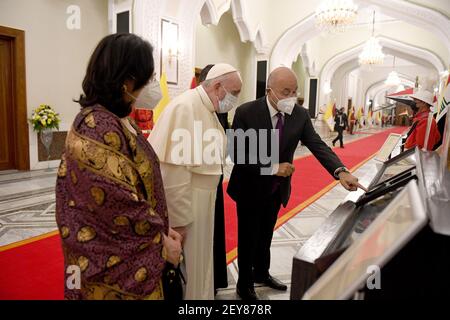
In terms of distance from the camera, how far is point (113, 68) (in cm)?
109

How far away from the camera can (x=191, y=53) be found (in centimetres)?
748

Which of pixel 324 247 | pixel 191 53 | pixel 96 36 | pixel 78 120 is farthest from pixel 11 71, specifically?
pixel 324 247

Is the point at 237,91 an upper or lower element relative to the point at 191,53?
lower

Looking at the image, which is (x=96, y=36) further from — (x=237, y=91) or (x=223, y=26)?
(x=237, y=91)

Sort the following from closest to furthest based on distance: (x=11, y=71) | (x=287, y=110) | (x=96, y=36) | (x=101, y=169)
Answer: (x=101, y=169) < (x=287, y=110) < (x=11, y=71) < (x=96, y=36)

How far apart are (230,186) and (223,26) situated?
973cm

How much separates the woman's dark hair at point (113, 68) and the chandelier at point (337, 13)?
9189 millimetres

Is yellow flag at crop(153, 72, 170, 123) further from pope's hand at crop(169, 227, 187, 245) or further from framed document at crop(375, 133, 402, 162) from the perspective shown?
pope's hand at crop(169, 227, 187, 245)

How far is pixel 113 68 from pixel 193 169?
0.70m

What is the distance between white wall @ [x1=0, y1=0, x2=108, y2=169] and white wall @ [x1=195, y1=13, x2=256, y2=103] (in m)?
3.51

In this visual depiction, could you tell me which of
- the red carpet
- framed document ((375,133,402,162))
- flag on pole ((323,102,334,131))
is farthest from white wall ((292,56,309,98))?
framed document ((375,133,402,162))

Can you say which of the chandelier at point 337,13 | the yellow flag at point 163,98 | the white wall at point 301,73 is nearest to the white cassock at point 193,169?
the yellow flag at point 163,98

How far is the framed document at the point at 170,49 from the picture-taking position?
22.2 feet

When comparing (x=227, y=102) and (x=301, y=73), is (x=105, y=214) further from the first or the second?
(x=301, y=73)
